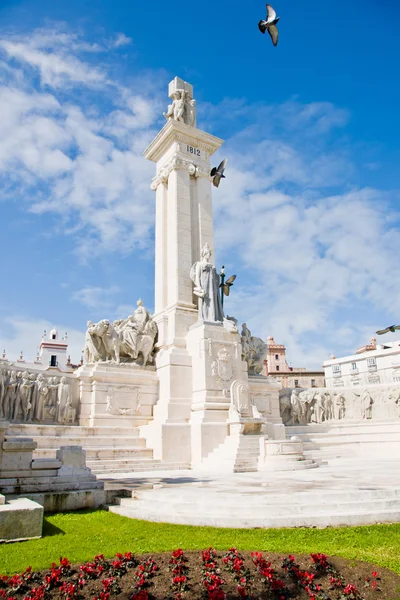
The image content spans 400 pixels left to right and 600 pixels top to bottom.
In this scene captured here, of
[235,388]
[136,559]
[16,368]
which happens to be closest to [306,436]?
[235,388]

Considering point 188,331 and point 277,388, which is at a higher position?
point 188,331

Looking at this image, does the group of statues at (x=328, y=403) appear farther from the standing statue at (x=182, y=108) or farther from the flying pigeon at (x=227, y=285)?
the standing statue at (x=182, y=108)

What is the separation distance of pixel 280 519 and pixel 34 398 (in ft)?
38.2

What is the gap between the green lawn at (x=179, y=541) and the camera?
530 cm

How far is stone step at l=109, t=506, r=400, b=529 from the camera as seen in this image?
21.9 ft

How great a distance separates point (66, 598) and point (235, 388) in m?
13.0

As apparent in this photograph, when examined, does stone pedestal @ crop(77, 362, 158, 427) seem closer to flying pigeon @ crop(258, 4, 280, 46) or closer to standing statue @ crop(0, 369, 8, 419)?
standing statue @ crop(0, 369, 8, 419)

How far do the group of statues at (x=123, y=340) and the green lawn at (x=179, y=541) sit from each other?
38.8 ft

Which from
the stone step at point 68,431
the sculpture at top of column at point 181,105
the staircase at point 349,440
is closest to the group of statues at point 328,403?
the staircase at point 349,440

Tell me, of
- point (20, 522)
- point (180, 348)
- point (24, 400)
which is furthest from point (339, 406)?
point (20, 522)

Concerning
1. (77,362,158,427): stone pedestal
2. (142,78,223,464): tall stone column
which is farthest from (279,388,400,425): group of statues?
(77,362,158,427): stone pedestal

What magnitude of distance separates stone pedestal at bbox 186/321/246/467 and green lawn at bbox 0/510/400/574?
8.83 metres

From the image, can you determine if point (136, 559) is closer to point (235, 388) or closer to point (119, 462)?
point (119, 462)

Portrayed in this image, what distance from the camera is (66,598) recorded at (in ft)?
13.2
